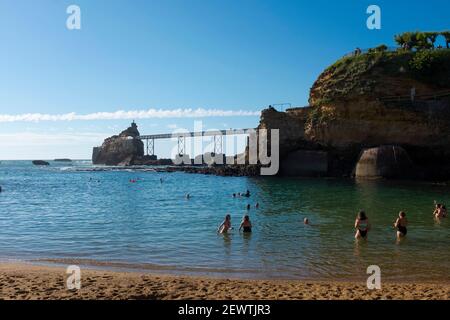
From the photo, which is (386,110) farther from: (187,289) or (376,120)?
(187,289)

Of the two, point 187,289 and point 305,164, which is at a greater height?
point 305,164

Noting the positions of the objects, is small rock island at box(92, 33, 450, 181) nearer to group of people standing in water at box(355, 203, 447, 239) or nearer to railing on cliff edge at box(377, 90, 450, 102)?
railing on cliff edge at box(377, 90, 450, 102)

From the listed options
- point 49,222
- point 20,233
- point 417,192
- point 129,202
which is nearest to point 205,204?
point 129,202

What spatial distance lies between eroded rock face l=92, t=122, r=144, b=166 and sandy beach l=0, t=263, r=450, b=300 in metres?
121

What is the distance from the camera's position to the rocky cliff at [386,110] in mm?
46594

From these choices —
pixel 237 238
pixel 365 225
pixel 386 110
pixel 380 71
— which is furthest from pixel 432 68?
pixel 237 238

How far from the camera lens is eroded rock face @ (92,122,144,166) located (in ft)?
445

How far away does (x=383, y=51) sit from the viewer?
51.6m

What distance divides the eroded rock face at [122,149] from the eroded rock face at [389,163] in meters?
93.3

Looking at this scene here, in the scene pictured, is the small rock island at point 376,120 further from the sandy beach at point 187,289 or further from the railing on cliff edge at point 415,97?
the sandy beach at point 187,289

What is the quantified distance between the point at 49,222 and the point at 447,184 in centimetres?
3780

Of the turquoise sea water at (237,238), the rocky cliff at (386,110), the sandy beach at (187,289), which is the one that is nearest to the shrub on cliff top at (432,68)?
the rocky cliff at (386,110)

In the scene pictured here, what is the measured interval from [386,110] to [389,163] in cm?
602

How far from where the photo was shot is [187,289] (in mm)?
9625
